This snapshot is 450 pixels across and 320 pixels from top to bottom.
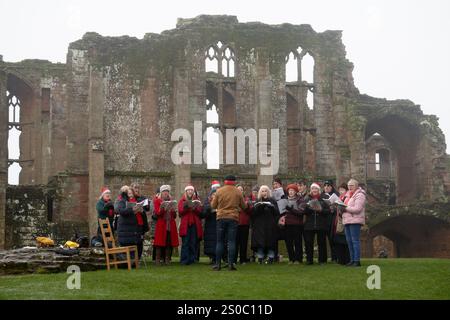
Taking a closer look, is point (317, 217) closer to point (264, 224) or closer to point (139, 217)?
point (264, 224)

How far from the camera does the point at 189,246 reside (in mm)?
21062

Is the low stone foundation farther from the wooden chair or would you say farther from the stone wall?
the stone wall

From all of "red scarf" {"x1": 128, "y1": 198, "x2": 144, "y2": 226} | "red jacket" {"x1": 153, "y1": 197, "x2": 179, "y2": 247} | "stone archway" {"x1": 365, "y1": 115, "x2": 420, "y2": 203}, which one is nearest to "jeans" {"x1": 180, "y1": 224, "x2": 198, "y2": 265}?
"red jacket" {"x1": 153, "y1": 197, "x2": 179, "y2": 247}

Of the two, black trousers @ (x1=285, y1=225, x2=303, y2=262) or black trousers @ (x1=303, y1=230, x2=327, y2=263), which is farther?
black trousers @ (x1=285, y1=225, x2=303, y2=262)

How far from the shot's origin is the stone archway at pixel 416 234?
34594 millimetres

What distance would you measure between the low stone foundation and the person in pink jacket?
16.7 feet

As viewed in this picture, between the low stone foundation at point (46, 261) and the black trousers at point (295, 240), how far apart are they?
4170 millimetres

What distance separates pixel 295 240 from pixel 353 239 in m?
Answer: 2.19

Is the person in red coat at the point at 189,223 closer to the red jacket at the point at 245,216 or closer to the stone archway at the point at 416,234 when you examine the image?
the red jacket at the point at 245,216

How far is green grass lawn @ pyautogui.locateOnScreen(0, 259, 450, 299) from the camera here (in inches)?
565

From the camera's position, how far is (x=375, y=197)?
145 ft

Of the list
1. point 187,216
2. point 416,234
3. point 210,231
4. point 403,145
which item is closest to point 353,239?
point 210,231
